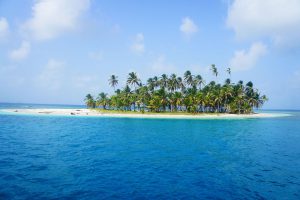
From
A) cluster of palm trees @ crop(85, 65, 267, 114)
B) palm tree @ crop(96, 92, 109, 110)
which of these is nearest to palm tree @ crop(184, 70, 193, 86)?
cluster of palm trees @ crop(85, 65, 267, 114)

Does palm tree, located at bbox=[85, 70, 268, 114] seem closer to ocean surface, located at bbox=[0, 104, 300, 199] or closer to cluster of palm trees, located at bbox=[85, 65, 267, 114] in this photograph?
cluster of palm trees, located at bbox=[85, 65, 267, 114]

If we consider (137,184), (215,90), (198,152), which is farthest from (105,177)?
(215,90)

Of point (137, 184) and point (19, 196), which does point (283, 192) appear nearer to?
point (137, 184)

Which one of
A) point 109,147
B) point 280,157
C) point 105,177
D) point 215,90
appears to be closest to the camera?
point 105,177

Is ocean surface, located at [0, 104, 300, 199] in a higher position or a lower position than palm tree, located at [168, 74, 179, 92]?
lower

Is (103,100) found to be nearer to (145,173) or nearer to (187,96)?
(187,96)

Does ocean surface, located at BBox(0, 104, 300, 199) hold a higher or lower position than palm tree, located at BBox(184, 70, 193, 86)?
lower

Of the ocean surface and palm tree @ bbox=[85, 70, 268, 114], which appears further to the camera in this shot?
palm tree @ bbox=[85, 70, 268, 114]

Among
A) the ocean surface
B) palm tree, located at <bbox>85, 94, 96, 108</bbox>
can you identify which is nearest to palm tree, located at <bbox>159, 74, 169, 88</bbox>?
palm tree, located at <bbox>85, 94, 96, 108</bbox>

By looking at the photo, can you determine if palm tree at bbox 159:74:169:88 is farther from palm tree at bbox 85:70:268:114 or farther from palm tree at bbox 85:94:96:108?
palm tree at bbox 85:94:96:108
